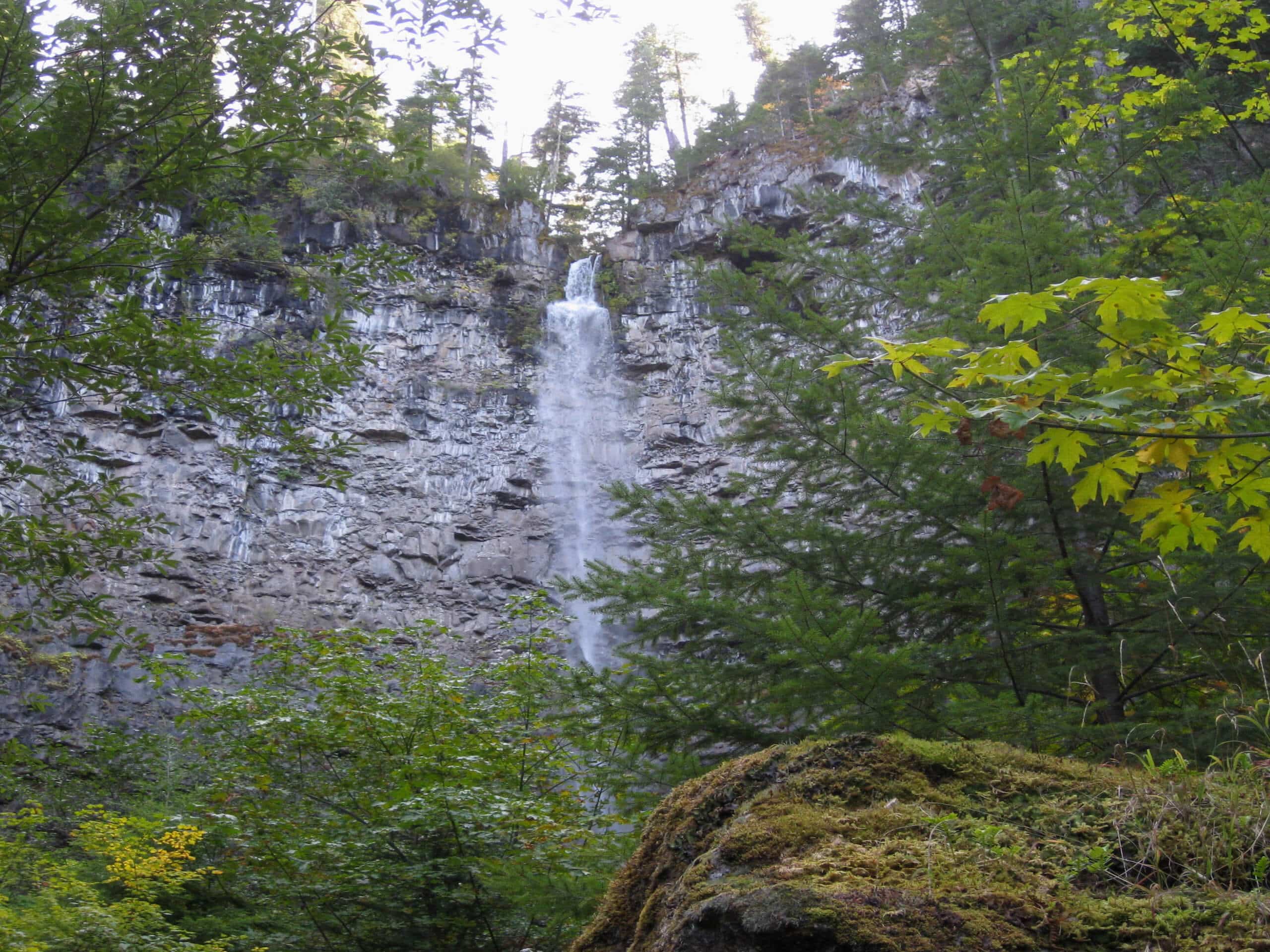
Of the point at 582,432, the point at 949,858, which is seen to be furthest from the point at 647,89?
the point at 949,858

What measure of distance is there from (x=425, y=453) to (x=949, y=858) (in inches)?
849

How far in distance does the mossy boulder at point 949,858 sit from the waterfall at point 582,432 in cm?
1854

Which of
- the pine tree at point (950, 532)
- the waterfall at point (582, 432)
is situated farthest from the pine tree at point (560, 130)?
the pine tree at point (950, 532)

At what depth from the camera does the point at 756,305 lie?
6.05 meters

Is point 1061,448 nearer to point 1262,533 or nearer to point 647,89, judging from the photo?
point 1262,533

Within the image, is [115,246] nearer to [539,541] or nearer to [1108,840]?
[1108,840]

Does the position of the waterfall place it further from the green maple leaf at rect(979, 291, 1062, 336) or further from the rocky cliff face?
the green maple leaf at rect(979, 291, 1062, 336)

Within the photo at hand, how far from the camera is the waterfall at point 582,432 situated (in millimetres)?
22047

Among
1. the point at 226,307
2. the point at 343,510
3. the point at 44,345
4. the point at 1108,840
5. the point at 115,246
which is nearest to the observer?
the point at 1108,840

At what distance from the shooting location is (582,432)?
2362 cm

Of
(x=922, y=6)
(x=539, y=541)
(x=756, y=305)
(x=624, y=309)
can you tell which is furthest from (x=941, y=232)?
(x=624, y=309)

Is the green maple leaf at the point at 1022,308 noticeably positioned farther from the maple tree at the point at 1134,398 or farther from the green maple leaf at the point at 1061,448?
the green maple leaf at the point at 1061,448

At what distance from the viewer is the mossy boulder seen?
1576 millimetres

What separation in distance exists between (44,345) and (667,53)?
112 ft
